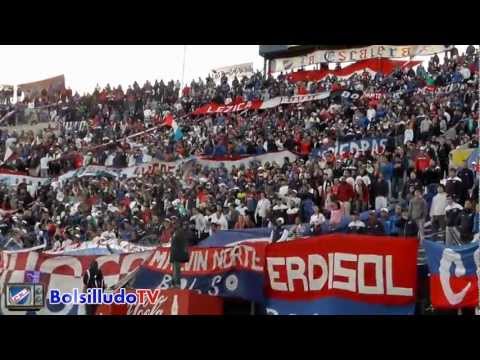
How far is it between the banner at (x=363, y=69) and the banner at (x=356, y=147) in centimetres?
108

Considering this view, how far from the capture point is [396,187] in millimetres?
8711

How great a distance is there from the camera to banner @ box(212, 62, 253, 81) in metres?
10.2

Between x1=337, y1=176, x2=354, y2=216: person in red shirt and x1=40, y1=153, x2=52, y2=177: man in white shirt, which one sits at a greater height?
A: x1=40, y1=153, x2=52, y2=177: man in white shirt

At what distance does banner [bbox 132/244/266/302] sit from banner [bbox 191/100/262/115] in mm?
2394

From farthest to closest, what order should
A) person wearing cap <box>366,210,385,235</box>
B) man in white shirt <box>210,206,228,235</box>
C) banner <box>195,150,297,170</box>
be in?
banner <box>195,150,297,170</box> < man in white shirt <box>210,206,228,235</box> < person wearing cap <box>366,210,385,235</box>

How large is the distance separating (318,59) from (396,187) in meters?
3.34

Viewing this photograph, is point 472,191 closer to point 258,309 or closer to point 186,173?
point 258,309

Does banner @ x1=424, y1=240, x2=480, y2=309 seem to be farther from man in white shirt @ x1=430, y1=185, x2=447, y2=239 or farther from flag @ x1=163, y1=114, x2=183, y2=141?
flag @ x1=163, y1=114, x2=183, y2=141

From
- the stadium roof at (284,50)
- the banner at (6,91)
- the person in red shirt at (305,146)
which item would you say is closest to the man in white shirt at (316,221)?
the person in red shirt at (305,146)

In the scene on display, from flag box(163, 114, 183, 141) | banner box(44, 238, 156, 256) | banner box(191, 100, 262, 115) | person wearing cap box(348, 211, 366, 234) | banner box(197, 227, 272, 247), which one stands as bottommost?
banner box(44, 238, 156, 256)

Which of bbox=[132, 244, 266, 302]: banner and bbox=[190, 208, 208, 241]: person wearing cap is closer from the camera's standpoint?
bbox=[132, 244, 266, 302]: banner

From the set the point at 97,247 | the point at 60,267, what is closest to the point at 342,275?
the point at 97,247

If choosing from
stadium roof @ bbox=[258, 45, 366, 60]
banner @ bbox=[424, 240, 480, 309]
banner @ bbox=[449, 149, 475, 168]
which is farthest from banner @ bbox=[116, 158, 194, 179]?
banner @ bbox=[424, 240, 480, 309]
